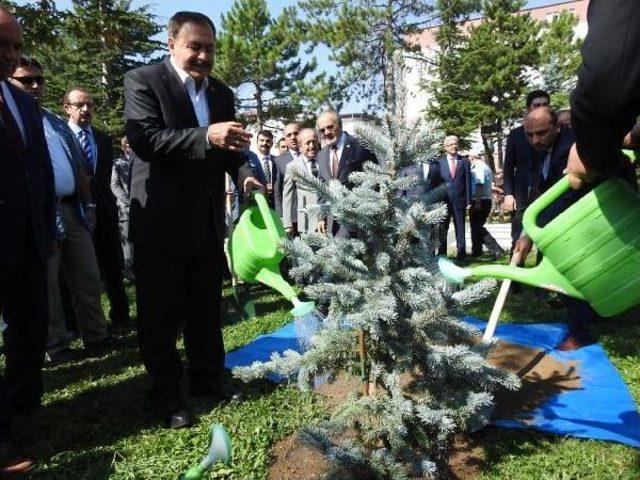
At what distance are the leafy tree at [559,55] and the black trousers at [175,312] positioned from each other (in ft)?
69.8

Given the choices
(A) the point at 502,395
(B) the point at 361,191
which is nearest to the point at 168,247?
(B) the point at 361,191

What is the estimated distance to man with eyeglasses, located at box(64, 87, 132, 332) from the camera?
14.0 ft

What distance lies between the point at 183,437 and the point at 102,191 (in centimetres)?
281

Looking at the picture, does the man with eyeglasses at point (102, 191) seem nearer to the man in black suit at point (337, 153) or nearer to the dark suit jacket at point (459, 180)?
the man in black suit at point (337, 153)

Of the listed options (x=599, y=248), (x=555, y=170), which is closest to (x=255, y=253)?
(x=599, y=248)

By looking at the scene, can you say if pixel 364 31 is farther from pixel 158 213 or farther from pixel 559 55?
pixel 158 213

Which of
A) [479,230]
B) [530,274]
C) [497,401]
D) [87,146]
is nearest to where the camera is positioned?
[530,274]

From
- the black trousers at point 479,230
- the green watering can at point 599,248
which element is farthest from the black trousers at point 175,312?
the black trousers at point 479,230

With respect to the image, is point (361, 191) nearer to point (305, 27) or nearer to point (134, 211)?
point (134, 211)

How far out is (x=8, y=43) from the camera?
2.15m

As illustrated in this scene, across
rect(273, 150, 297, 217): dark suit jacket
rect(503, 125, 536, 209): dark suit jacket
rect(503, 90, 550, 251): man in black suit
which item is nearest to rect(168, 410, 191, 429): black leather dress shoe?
rect(503, 90, 550, 251): man in black suit

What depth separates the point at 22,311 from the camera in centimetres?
246

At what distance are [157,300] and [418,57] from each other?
23.7m

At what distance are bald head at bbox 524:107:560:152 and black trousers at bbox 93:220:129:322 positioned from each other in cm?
377
